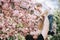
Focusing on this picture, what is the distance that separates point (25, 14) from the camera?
1.88m

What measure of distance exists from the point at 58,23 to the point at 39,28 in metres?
0.22

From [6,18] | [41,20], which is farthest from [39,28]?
[6,18]

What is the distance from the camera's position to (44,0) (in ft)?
6.28

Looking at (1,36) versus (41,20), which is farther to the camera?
(41,20)

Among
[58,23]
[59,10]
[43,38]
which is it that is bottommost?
[43,38]

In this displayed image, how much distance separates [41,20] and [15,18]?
0.28 m

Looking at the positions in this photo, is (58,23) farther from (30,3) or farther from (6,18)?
(6,18)

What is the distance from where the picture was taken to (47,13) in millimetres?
1924

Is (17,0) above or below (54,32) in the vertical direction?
above

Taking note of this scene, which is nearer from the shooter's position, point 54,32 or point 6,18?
point 6,18

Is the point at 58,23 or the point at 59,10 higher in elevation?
the point at 59,10

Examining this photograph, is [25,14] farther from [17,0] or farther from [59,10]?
[59,10]

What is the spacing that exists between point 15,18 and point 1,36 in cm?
23

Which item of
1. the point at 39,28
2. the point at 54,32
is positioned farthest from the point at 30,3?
the point at 54,32
